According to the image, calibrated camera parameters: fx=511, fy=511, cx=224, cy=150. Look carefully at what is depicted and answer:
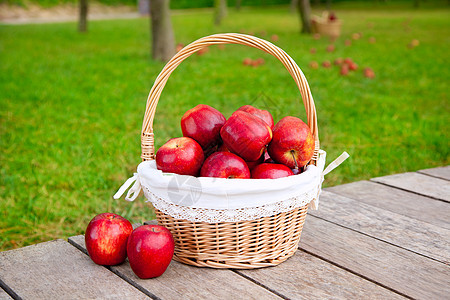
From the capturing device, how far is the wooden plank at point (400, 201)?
86.6 inches

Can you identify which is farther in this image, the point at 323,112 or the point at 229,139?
the point at 323,112

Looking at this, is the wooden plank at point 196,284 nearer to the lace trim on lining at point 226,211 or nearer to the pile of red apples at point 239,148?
the lace trim on lining at point 226,211

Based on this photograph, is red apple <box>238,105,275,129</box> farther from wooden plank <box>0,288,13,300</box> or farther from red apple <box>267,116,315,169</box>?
wooden plank <box>0,288,13,300</box>

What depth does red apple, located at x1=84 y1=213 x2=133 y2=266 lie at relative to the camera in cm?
171

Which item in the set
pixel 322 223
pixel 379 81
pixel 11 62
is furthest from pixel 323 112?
pixel 11 62

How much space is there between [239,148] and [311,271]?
48 cm

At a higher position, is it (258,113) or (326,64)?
(258,113)

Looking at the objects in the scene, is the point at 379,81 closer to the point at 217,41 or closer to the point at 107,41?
the point at 217,41

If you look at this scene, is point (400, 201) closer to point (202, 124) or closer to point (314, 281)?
point (314, 281)

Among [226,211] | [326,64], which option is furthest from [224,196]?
[326,64]

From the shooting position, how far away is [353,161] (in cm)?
361

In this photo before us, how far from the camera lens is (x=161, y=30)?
7219 millimetres

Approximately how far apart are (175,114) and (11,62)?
3819 mm

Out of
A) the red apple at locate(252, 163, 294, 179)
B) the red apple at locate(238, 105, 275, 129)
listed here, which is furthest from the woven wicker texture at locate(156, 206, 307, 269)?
the red apple at locate(238, 105, 275, 129)
